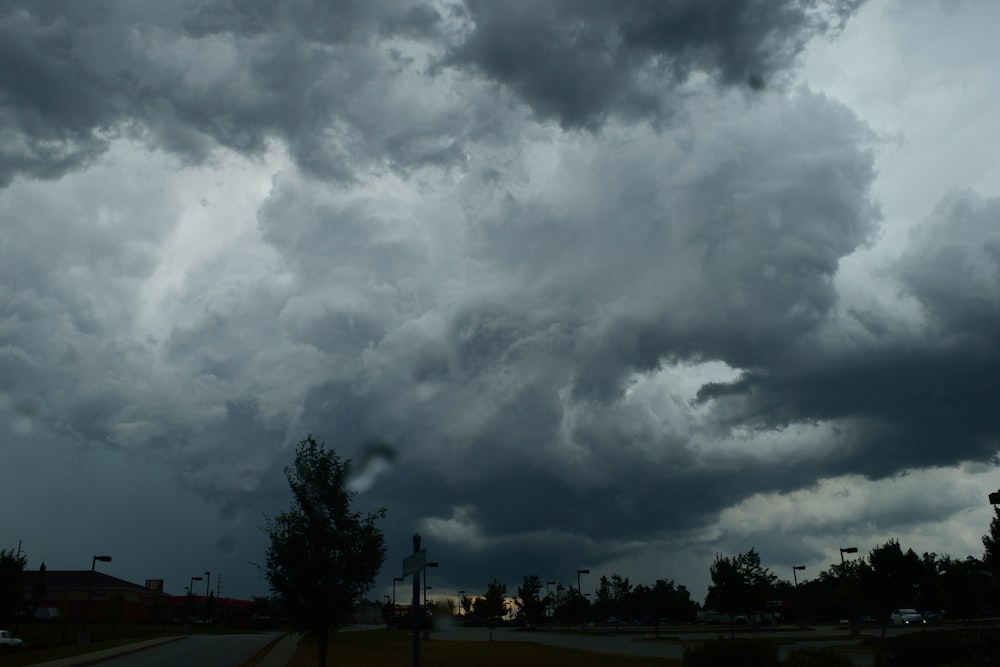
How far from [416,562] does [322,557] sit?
10.9 m

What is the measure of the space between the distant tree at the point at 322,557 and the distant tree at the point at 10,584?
43.2 m

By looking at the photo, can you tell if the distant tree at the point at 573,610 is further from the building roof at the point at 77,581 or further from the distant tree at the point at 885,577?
the distant tree at the point at 885,577

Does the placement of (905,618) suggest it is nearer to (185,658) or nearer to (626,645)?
(626,645)

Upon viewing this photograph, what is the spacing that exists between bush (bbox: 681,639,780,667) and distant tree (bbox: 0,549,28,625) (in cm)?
5516

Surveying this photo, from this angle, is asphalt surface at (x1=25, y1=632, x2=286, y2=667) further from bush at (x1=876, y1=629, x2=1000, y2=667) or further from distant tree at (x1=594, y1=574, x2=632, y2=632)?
distant tree at (x1=594, y1=574, x2=632, y2=632)

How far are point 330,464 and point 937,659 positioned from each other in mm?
17683

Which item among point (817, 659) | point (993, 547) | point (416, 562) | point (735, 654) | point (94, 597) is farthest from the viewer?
point (94, 597)

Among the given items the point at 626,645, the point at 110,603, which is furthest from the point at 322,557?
the point at 110,603

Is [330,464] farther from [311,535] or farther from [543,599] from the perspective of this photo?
[543,599]

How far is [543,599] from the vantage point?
9794cm

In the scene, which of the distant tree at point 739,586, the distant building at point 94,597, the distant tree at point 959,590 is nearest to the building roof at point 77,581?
the distant building at point 94,597

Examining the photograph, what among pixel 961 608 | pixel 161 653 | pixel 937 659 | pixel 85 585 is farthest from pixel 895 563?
pixel 85 585

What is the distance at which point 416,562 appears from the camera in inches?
542

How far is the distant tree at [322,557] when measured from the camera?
76.8ft
